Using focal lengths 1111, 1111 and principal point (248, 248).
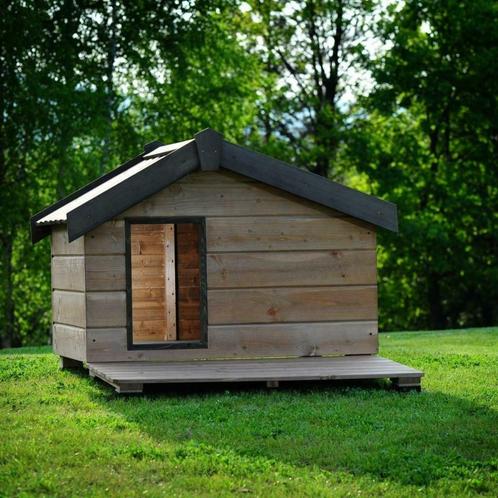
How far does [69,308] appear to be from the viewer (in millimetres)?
11922

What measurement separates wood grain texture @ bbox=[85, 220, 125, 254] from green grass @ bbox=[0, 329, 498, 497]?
1355 millimetres

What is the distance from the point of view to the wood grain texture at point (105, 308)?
11.1 metres

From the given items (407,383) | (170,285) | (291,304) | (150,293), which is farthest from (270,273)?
(150,293)

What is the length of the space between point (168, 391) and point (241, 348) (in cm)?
112

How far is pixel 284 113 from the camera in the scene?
31297mm

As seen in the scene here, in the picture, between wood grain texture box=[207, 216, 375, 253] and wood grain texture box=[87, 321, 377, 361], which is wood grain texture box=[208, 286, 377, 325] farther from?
wood grain texture box=[207, 216, 375, 253]

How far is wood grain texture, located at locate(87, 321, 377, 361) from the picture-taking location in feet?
36.8

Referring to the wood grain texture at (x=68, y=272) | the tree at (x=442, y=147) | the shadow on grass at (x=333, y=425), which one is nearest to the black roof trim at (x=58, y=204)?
the wood grain texture at (x=68, y=272)

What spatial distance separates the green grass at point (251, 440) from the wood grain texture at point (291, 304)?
0.89m

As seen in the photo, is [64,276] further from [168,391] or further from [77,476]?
[77,476]

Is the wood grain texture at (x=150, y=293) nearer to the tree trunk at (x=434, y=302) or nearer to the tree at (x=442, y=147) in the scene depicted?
the tree at (x=442, y=147)

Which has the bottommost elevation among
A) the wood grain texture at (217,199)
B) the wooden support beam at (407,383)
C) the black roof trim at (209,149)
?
the wooden support beam at (407,383)

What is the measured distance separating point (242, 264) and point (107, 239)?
1404 mm

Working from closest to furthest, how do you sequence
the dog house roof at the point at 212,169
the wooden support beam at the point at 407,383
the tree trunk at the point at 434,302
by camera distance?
the wooden support beam at the point at 407,383 → the dog house roof at the point at 212,169 → the tree trunk at the point at 434,302
